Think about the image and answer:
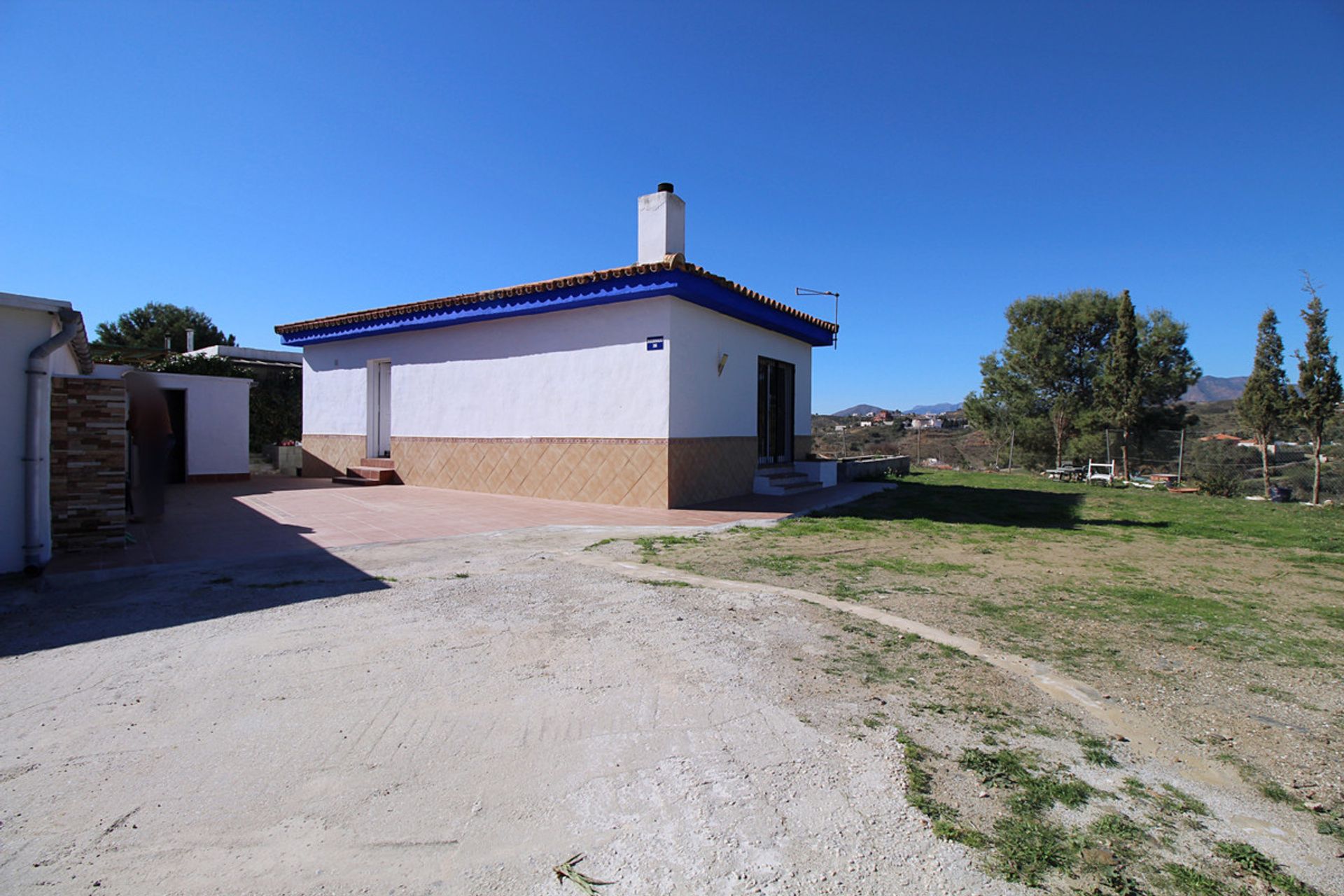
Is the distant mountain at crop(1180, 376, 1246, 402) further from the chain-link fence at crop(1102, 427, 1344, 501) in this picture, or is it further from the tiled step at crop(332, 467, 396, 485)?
the tiled step at crop(332, 467, 396, 485)

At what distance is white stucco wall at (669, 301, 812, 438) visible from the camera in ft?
36.0

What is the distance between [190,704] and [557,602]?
2.39 m

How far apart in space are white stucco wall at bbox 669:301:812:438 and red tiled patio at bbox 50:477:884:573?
4.78 ft

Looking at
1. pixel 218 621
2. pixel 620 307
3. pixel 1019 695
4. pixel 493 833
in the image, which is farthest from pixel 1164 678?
pixel 620 307

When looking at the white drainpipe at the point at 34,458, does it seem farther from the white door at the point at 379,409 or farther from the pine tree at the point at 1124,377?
the pine tree at the point at 1124,377

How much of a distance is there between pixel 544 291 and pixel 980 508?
8.63 metres

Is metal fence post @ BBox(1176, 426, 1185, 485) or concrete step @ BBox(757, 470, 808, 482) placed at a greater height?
metal fence post @ BBox(1176, 426, 1185, 485)

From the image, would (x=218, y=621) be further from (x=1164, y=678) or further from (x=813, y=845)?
(x=1164, y=678)

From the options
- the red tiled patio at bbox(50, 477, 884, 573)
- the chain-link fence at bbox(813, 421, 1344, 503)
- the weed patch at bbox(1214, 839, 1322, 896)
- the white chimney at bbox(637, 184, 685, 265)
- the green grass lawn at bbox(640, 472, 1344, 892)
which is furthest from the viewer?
the chain-link fence at bbox(813, 421, 1344, 503)

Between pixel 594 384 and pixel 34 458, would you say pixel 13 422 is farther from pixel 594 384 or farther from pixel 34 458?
pixel 594 384

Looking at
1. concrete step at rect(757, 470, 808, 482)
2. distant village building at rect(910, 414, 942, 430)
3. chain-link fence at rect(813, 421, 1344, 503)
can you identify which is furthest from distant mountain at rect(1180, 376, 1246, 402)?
concrete step at rect(757, 470, 808, 482)

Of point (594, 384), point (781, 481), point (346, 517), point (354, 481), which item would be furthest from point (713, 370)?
point (354, 481)

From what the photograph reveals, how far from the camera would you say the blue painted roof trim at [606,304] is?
34.9 ft

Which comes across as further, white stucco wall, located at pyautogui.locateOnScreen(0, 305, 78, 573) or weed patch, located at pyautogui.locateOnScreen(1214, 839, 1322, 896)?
white stucco wall, located at pyautogui.locateOnScreen(0, 305, 78, 573)
